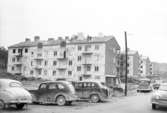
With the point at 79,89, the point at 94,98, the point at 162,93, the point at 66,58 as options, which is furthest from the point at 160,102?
the point at 66,58

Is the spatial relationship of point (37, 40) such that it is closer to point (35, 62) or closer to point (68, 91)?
point (35, 62)

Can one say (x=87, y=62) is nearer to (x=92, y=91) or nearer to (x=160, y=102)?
(x=92, y=91)

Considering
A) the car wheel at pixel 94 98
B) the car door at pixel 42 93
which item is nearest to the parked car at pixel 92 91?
the car wheel at pixel 94 98

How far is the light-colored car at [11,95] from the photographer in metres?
13.8

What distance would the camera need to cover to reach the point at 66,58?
73.1 metres

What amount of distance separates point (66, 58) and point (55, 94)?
55.2m

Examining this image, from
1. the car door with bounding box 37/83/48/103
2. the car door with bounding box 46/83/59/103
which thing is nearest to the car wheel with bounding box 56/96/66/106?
the car door with bounding box 46/83/59/103

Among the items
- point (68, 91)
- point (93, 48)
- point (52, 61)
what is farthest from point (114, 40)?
point (68, 91)

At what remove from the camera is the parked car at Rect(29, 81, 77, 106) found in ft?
58.4

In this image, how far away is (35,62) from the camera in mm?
77750

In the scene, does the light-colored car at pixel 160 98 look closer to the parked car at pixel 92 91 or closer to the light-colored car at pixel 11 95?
the parked car at pixel 92 91

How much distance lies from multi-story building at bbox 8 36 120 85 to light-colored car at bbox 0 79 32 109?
169 ft

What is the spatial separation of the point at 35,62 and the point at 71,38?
40.4ft

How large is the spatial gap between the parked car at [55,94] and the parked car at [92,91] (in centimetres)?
389
